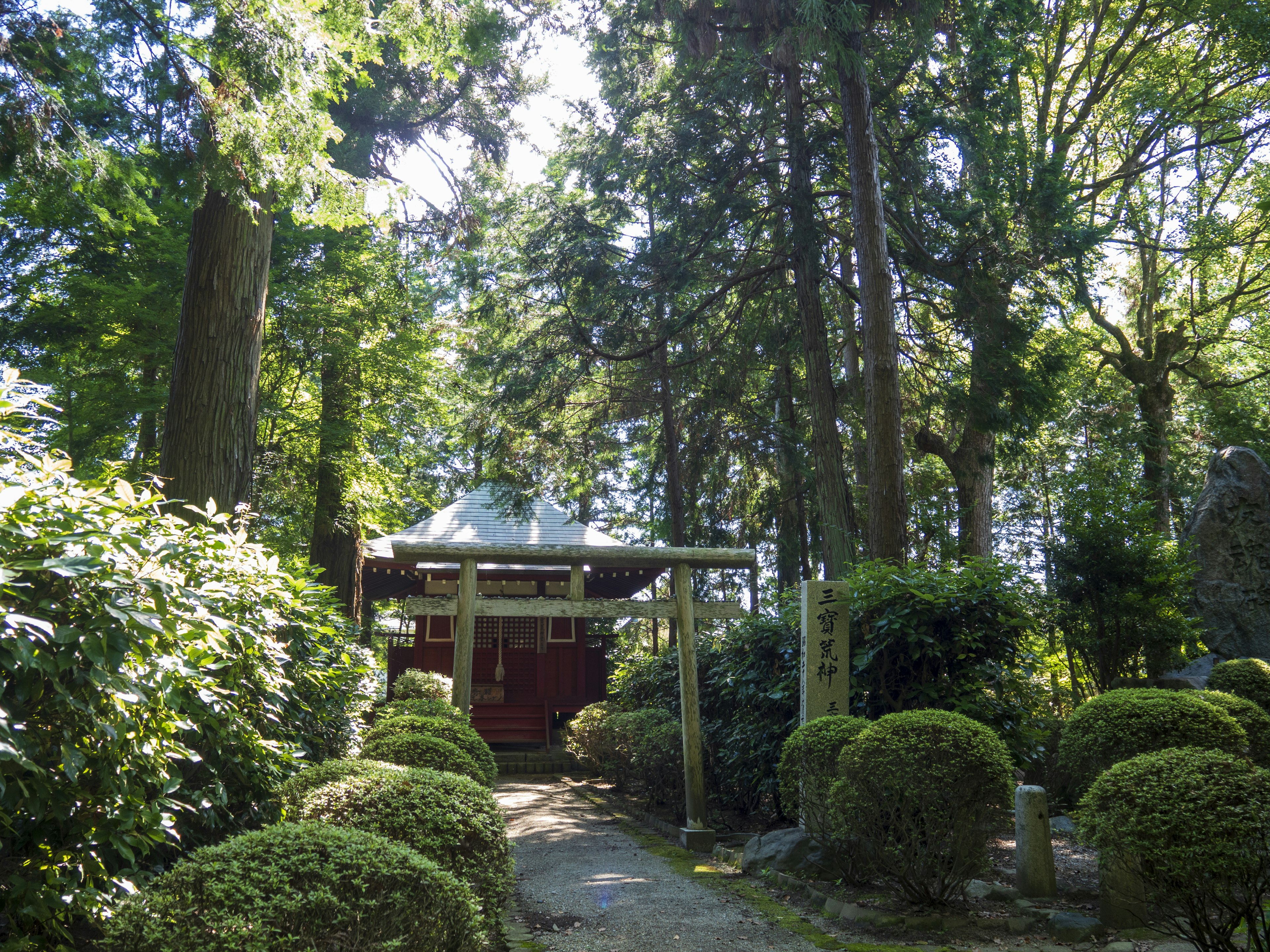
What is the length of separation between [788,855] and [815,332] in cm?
703

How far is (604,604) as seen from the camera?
870 cm

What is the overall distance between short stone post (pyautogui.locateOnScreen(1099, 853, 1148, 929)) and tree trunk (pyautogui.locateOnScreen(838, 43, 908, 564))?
154 inches

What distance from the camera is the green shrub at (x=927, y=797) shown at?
5027mm

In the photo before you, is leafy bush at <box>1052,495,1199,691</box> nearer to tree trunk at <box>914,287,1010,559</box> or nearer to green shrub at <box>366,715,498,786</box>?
tree trunk at <box>914,287,1010,559</box>

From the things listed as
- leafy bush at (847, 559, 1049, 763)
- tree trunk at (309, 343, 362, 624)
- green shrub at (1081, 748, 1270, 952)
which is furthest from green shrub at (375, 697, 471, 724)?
green shrub at (1081, 748, 1270, 952)

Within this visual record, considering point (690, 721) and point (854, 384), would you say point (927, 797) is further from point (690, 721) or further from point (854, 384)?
point (854, 384)

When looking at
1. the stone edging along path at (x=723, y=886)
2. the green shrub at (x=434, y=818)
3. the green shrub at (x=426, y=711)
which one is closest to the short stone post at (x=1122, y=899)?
the stone edging along path at (x=723, y=886)

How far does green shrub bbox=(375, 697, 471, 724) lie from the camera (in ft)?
25.9

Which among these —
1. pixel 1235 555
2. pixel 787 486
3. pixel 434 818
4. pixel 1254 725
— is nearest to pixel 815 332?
pixel 787 486

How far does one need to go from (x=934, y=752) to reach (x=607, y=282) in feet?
29.1

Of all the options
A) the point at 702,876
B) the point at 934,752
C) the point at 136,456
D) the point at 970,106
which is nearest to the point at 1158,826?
the point at 934,752

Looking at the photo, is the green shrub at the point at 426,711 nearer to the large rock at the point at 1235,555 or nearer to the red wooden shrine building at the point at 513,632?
the red wooden shrine building at the point at 513,632

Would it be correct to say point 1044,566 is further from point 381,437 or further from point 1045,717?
point 381,437

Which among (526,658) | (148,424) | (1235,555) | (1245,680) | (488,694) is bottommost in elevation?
(488,694)
